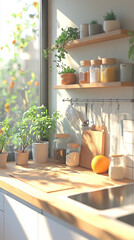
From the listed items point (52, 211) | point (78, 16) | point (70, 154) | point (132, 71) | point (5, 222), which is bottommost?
point (5, 222)

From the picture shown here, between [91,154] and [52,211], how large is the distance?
36.3 inches

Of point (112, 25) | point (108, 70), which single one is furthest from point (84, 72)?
point (112, 25)

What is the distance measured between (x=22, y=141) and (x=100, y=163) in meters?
0.75

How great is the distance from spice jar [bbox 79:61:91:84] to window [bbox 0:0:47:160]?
0.68m

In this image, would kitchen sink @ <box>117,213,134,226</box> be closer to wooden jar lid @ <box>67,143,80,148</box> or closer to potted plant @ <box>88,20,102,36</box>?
wooden jar lid @ <box>67,143,80,148</box>

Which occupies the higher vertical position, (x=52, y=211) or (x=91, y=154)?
(x=91, y=154)

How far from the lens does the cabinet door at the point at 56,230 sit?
5.51 feet

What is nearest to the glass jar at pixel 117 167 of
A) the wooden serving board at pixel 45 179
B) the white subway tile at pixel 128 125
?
the white subway tile at pixel 128 125

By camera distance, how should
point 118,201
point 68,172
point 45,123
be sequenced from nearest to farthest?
point 118,201 < point 68,172 < point 45,123

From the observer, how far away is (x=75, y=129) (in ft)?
9.53

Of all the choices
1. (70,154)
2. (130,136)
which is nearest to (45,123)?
(70,154)

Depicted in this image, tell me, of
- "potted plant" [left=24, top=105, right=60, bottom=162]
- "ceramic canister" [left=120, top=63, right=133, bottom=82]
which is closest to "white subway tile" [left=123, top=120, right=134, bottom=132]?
"ceramic canister" [left=120, top=63, right=133, bottom=82]

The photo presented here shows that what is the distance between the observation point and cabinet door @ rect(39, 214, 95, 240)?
66.1 inches

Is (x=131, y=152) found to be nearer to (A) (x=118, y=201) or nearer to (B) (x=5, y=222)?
(A) (x=118, y=201)
